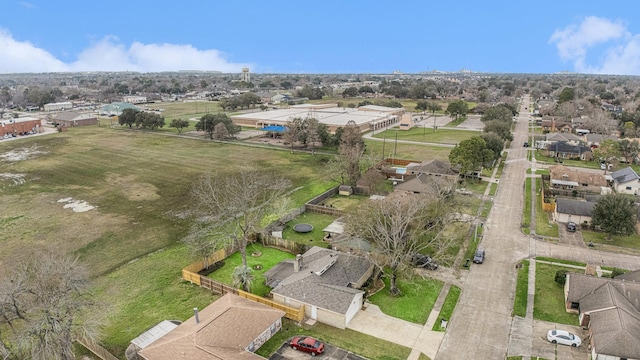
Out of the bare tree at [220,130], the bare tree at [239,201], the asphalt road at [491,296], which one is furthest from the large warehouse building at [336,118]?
the asphalt road at [491,296]

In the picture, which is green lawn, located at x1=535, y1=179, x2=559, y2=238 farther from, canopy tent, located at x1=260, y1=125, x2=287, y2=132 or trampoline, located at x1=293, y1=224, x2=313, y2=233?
canopy tent, located at x1=260, y1=125, x2=287, y2=132

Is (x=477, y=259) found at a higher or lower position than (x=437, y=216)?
lower

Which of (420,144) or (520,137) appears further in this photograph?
(520,137)

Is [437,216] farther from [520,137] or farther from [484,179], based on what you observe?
[520,137]

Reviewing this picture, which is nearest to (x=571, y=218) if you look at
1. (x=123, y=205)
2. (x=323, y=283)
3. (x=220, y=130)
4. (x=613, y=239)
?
(x=613, y=239)

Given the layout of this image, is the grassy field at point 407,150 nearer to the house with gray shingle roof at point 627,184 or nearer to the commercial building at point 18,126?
the house with gray shingle roof at point 627,184

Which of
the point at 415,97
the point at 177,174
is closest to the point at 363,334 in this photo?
the point at 177,174
